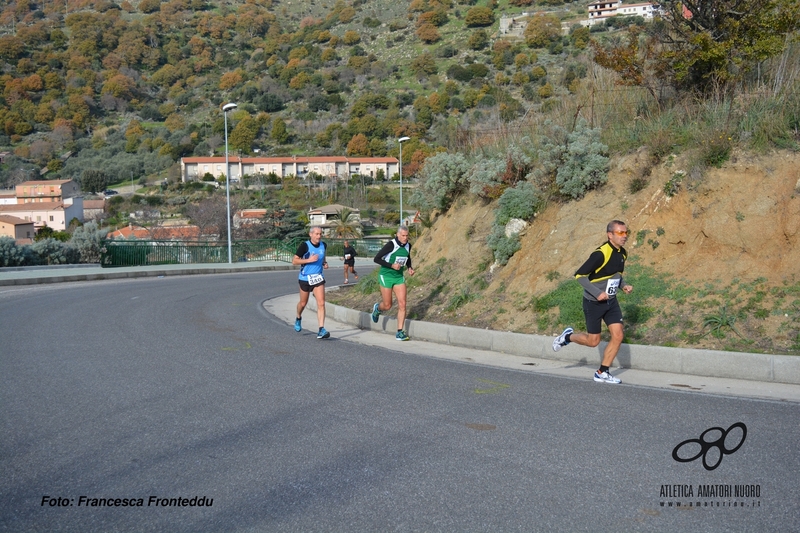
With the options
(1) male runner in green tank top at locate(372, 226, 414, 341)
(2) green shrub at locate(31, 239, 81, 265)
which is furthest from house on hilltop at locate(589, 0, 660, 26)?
(1) male runner in green tank top at locate(372, 226, 414, 341)

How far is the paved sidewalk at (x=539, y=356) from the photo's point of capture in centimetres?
807

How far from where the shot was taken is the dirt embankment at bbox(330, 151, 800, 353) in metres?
9.51

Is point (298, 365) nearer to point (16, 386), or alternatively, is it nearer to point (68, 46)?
point (16, 386)

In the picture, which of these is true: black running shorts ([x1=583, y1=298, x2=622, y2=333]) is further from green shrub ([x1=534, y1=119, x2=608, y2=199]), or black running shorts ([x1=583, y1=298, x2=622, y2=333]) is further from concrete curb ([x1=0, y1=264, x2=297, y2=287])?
concrete curb ([x1=0, y1=264, x2=297, y2=287])

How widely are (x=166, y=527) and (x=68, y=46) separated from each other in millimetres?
165219

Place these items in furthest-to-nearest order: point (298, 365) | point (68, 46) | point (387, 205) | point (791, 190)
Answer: point (68, 46)
point (387, 205)
point (791, 190)
point (298, 365)

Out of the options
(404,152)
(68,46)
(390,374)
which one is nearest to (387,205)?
(404,152)

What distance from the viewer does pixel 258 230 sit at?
6250cm

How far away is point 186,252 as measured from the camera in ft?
128

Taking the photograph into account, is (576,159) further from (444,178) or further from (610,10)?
(610,10)

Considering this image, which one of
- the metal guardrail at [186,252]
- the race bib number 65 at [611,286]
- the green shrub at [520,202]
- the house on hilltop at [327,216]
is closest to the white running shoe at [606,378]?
the race bib number 65 at [611,286]

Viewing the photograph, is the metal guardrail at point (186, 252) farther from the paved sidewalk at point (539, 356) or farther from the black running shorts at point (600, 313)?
the black running shorts at point (600, 313)

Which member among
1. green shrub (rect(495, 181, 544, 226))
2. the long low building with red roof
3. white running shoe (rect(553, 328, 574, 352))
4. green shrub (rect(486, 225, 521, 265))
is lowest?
white running shoe (rect(553, 328, 574, 352))

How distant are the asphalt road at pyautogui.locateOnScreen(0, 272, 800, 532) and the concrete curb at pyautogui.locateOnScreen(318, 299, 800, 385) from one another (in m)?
1.15
